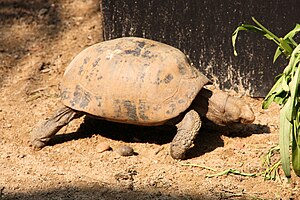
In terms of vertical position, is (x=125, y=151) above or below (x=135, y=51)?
below

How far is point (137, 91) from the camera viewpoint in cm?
491

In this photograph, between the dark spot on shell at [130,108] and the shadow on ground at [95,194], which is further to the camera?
the dark spot on shell at [130,108]

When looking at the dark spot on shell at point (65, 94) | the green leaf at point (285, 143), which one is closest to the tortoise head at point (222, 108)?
the dark spot on shell at point (65, 94)

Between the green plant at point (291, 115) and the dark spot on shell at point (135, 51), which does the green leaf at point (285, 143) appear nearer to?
the green plant at point (291, 115)

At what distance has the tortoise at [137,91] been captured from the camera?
4.92 m

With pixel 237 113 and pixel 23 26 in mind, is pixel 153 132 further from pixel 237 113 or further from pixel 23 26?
pixel 23 26

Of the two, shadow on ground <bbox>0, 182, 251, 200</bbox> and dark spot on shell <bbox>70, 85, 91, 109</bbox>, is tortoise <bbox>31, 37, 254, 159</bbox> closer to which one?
dark spot on shell <bbox>70, 85, 91, 109</bbox>

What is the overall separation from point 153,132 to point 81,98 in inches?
29.4

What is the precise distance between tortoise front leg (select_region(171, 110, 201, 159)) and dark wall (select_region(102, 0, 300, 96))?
1.16 metres

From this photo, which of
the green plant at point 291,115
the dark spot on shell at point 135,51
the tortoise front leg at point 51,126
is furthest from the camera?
the tortoise front leg at point 51,126

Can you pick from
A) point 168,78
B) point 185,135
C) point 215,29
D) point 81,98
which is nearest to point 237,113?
point 185,135

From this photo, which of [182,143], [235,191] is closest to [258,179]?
[235,191]

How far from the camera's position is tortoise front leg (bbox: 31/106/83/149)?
5.16m

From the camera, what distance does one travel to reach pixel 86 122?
18.2 feet
